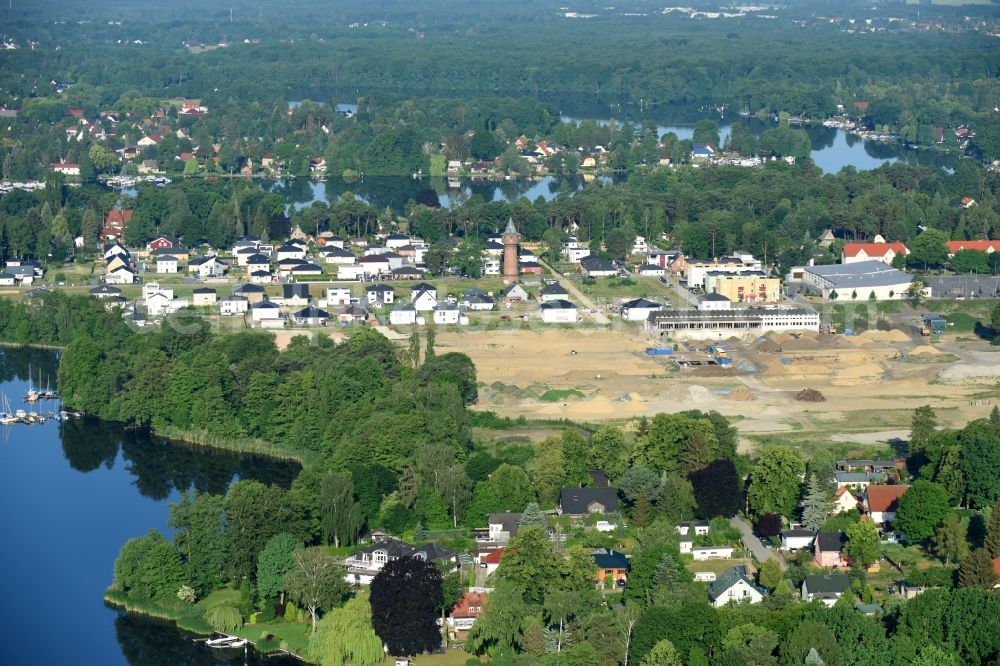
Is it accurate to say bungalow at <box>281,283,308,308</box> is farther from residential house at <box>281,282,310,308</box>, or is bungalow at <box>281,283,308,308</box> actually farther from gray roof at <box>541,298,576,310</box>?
gray roof at <box>541,298,576,310</box>

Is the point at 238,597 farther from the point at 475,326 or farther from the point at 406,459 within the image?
the point at 475,326

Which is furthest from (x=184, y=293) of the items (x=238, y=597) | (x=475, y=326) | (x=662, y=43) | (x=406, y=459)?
(x=662, y=43)

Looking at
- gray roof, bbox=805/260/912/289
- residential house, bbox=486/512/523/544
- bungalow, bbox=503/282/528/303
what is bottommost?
bungalow, bbox=503/282/528/303

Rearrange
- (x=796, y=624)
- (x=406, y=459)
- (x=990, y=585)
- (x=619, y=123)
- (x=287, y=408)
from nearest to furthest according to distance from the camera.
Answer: (x=796, y=624)
(x=990, y=585)
(x=406, y=459)
(x=287, y=408)
(x=619, y=123)

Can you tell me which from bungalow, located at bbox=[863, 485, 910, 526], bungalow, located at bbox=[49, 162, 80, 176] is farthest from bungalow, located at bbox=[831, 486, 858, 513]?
bungalow, located at bbox=[49, 162, 80, 176]

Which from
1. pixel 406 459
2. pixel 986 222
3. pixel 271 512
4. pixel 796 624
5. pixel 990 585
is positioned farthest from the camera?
pixel 986 222

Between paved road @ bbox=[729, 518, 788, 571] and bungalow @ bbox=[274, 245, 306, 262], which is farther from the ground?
paved road @ bbox=[729, 518, 788, 571]

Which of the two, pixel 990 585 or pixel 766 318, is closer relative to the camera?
pixel 990 585
